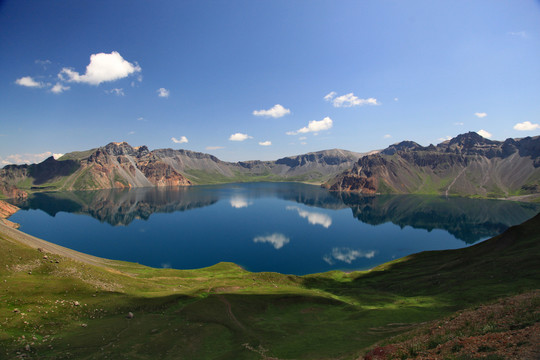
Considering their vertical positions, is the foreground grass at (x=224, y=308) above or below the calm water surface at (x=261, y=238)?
above

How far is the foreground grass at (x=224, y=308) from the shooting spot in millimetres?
31297

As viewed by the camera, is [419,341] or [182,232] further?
[182,232]

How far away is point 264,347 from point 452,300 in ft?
136

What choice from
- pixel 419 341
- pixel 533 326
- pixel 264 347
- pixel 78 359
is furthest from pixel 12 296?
pixel 533 326

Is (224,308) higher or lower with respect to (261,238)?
higher

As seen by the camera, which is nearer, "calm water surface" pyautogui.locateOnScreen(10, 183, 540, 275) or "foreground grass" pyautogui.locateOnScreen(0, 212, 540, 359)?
"foreground grass" pyautogui.locateOnScreen(0, 212, 540, 359)

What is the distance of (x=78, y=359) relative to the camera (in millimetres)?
27016

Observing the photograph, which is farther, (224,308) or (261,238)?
(261,238)

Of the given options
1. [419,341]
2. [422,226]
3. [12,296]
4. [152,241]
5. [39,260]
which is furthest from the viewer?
[422,226]

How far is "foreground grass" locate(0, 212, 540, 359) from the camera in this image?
103 ft

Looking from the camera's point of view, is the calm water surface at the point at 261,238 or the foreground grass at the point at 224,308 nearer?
the foreground grass at the point at 224,308

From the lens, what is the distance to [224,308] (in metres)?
47.3

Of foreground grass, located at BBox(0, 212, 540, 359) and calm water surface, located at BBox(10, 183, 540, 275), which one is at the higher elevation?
foreground grass, located at BBox(0, 212, 540, 359)

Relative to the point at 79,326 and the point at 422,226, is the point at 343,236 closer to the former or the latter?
the point at 422,226
